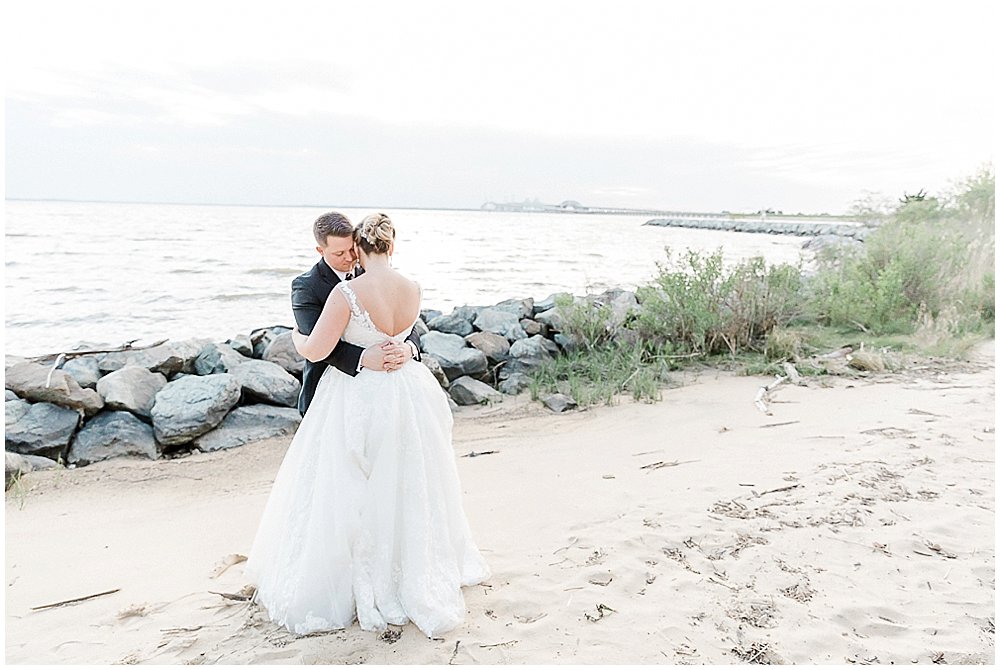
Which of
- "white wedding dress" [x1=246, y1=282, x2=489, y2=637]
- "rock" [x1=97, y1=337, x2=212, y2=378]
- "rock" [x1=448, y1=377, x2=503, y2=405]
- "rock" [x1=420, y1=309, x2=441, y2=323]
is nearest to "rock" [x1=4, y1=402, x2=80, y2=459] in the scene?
"rock" [x1=97, y1=337, x2=212, y2=378]

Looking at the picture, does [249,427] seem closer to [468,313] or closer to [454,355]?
[454,355]

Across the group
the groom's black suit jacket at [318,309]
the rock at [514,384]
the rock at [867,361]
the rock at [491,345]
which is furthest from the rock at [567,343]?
the groom's black suit jacket at [318,309]

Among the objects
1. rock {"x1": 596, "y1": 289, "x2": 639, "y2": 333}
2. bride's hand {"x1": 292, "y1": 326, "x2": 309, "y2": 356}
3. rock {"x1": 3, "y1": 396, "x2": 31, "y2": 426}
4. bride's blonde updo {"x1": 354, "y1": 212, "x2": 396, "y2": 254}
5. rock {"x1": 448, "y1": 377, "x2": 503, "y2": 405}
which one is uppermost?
bride's blonde updo {"x1": 354, "y1": 212, "x2": 396, "y2": 254}

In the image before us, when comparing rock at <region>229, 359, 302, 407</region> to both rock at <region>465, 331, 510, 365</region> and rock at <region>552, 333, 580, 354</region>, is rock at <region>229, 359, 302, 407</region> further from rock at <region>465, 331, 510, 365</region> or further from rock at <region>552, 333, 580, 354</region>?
rock at <region>552, 333, 580, 354</region>

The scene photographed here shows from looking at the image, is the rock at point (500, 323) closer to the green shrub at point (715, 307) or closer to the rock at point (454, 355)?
the rock at point (454, 355)

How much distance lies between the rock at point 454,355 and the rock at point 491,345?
146 millimetres

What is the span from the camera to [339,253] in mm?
3455

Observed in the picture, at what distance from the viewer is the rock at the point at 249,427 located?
6.71 m

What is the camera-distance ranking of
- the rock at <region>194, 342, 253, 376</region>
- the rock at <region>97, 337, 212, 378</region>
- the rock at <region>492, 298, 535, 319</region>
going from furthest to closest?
the rock at <region>492, 298, 535, 319</region> → the rock at <region>194, 342, 253, 376</region> → the rock at <region>97, 337, 212, 378</region>

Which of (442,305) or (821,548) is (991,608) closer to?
(821,548)

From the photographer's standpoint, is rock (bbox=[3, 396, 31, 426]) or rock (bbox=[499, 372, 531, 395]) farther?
rock (bbox=[499, 372, 531, 395])

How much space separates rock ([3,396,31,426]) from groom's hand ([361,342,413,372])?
4826 millimetres

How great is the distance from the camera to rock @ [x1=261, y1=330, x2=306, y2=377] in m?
7.93

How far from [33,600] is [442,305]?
36.5 ft
